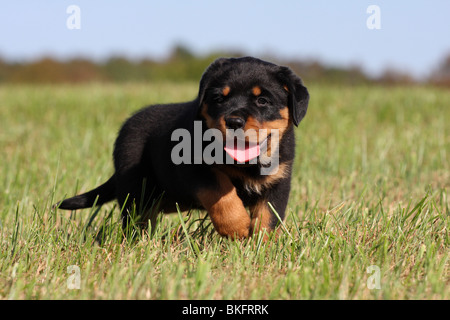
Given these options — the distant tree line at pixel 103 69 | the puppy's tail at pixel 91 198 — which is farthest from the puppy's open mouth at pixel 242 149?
the distant tree line at pixel 103 69

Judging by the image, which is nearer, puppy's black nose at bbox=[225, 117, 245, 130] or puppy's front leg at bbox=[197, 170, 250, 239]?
puppy's black nose at bbox=[225, 117, 245, 130]

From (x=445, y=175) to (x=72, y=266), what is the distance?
3710mm

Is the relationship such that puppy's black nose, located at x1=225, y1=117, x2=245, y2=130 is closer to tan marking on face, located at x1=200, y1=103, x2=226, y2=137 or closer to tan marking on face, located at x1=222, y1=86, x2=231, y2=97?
tan marking on face, located at x1=200, y1=103, x2=226, y2=137

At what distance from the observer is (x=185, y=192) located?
3047 millimetres

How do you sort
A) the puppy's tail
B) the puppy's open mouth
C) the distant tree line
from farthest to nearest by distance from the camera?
the distant tree line, the puppy's tail, the puppy's open mouth

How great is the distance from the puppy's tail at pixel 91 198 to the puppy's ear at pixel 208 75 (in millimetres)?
929

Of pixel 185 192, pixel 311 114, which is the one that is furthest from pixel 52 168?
pixel 311 114

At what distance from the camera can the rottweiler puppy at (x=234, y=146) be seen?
9.07 ft

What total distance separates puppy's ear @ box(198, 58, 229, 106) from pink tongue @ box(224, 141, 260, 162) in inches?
12.9

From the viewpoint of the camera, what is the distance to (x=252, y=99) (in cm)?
288

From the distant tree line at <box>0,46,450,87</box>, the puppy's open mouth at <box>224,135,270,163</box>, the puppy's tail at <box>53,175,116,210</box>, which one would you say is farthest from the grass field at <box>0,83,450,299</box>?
the distant tree line at <box>0,46,450,87</box>

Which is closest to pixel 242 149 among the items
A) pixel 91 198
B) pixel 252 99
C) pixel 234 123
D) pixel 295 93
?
pixel 234 123

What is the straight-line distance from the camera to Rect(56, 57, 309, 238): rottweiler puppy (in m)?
2.76

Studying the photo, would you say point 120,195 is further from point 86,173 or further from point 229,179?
point 86,173
